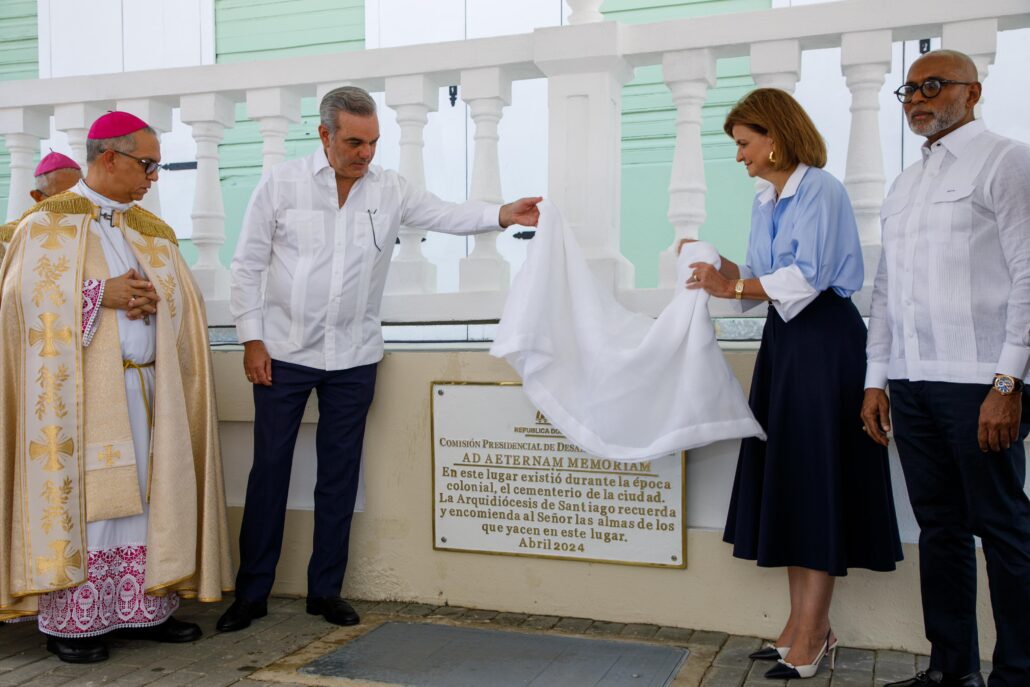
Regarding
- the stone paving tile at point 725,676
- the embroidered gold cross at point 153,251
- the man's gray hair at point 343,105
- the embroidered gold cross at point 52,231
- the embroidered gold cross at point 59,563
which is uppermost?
the man's gray hair at point 343,105

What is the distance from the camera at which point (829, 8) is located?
3.88 meters

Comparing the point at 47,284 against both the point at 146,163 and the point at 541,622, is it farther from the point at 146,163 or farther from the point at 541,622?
the point at 541,622

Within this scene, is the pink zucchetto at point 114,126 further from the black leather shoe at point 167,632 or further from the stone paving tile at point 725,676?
the stone paving tile at point 725,676

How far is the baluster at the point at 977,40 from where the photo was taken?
366 centimetres

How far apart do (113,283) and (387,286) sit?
1.15 m

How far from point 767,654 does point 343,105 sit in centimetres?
246

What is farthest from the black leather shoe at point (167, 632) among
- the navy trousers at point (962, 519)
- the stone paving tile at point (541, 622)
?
the navy trousers at point (962, 519)

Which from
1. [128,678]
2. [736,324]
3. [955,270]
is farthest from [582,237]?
[128,678]

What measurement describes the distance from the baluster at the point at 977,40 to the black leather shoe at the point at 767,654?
2065 mm

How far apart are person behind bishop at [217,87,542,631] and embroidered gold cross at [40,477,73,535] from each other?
0.71 meters

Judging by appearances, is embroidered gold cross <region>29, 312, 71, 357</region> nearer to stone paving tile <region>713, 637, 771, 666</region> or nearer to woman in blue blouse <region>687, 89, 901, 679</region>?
woman in blue blouse <region>687, 89, 901, 679</region>

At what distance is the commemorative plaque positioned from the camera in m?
4.05

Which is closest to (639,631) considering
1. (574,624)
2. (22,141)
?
(574,624)

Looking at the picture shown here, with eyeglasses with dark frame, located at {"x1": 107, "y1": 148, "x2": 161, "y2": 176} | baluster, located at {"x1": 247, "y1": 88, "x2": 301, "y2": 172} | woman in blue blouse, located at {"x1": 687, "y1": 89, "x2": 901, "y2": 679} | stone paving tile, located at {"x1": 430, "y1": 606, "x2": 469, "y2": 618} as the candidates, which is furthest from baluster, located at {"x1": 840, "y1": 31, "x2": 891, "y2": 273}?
eyeglasses with dark frame, located at {"x1": 107, "y1": 148, "x2": 161, "y2": 176}
